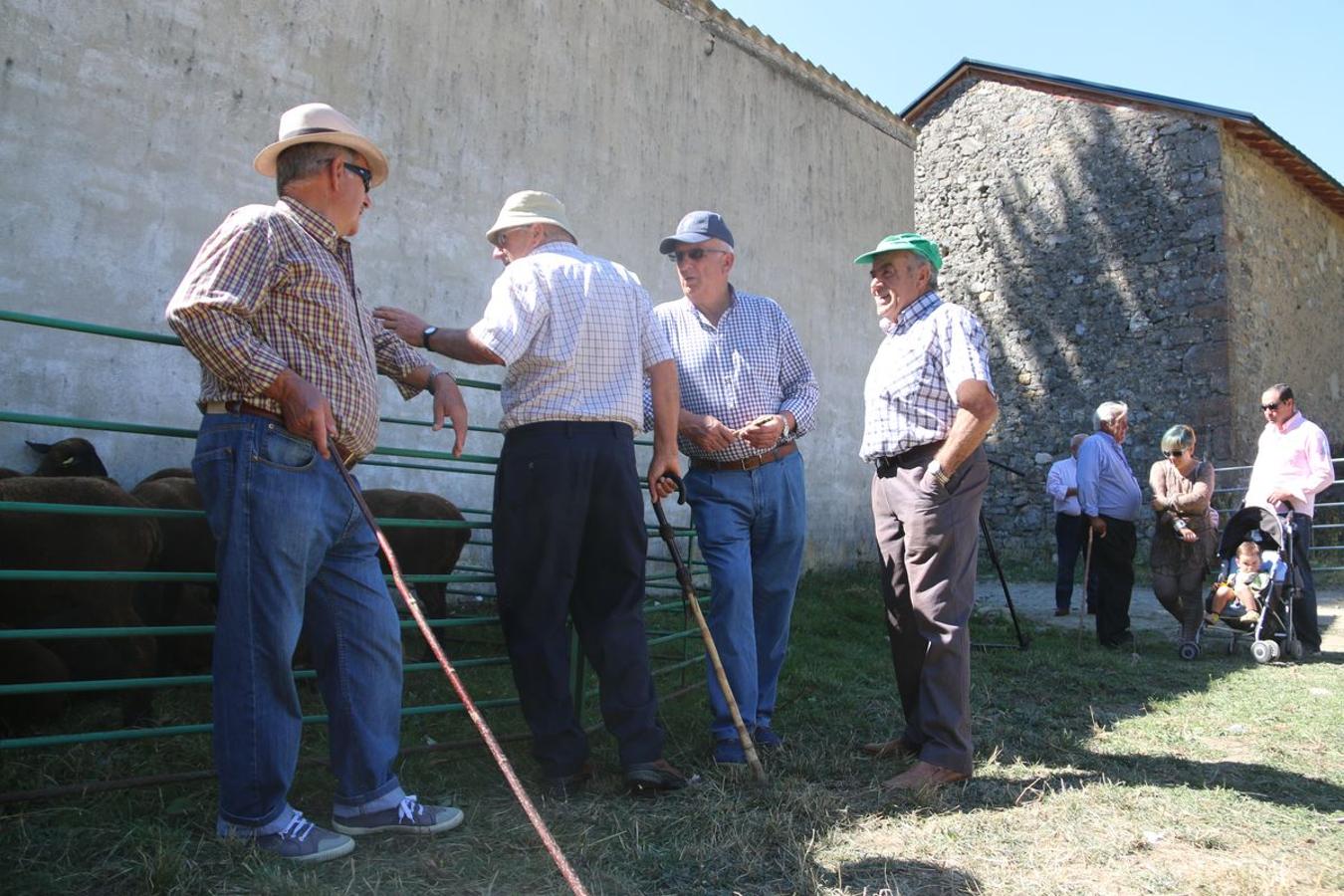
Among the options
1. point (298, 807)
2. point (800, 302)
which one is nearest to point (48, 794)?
point (298, 807)

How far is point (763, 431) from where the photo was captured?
401 centimetres

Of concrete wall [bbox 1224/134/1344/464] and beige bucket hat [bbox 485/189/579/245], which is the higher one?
concrete wall [bbox 1224/134/1344/464]

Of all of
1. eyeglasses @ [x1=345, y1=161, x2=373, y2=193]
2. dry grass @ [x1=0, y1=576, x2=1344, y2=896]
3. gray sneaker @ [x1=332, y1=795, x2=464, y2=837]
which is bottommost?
dry grass @ [x1=0, y1=576, x2=1344, y2=896]

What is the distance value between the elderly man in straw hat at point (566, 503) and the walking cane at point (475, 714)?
1.98 ft

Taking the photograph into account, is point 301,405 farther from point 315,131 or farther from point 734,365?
point 734,365

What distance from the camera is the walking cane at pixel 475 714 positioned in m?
1.83

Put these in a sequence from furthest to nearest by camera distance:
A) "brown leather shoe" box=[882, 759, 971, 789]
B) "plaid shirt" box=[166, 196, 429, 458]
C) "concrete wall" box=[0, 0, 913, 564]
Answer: "concrete wall" box=[0, 0, 913, 564] → "brown leather shoe" box=[882, 759, 971, 789] → "plaid shirt" box=[166, 196, 429, 458]

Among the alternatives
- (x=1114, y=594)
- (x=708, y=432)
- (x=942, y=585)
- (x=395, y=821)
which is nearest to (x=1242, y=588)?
(x=1114, y=594)

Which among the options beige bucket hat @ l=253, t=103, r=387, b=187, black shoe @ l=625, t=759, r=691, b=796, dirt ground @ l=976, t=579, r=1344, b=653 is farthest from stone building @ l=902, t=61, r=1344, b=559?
beige bucket hat @ l=253, t=103, r=387, b=187

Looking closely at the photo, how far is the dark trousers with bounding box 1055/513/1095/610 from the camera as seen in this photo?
31.0 feet

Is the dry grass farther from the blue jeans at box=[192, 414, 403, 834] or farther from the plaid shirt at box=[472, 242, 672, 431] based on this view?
the plaid shirt at box=[472, 242, 672, 431]

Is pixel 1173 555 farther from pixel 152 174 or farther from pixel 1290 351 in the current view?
pixel 1290 351

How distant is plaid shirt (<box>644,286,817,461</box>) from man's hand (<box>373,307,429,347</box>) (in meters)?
0.93

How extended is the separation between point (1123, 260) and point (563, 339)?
1270 centimetres
